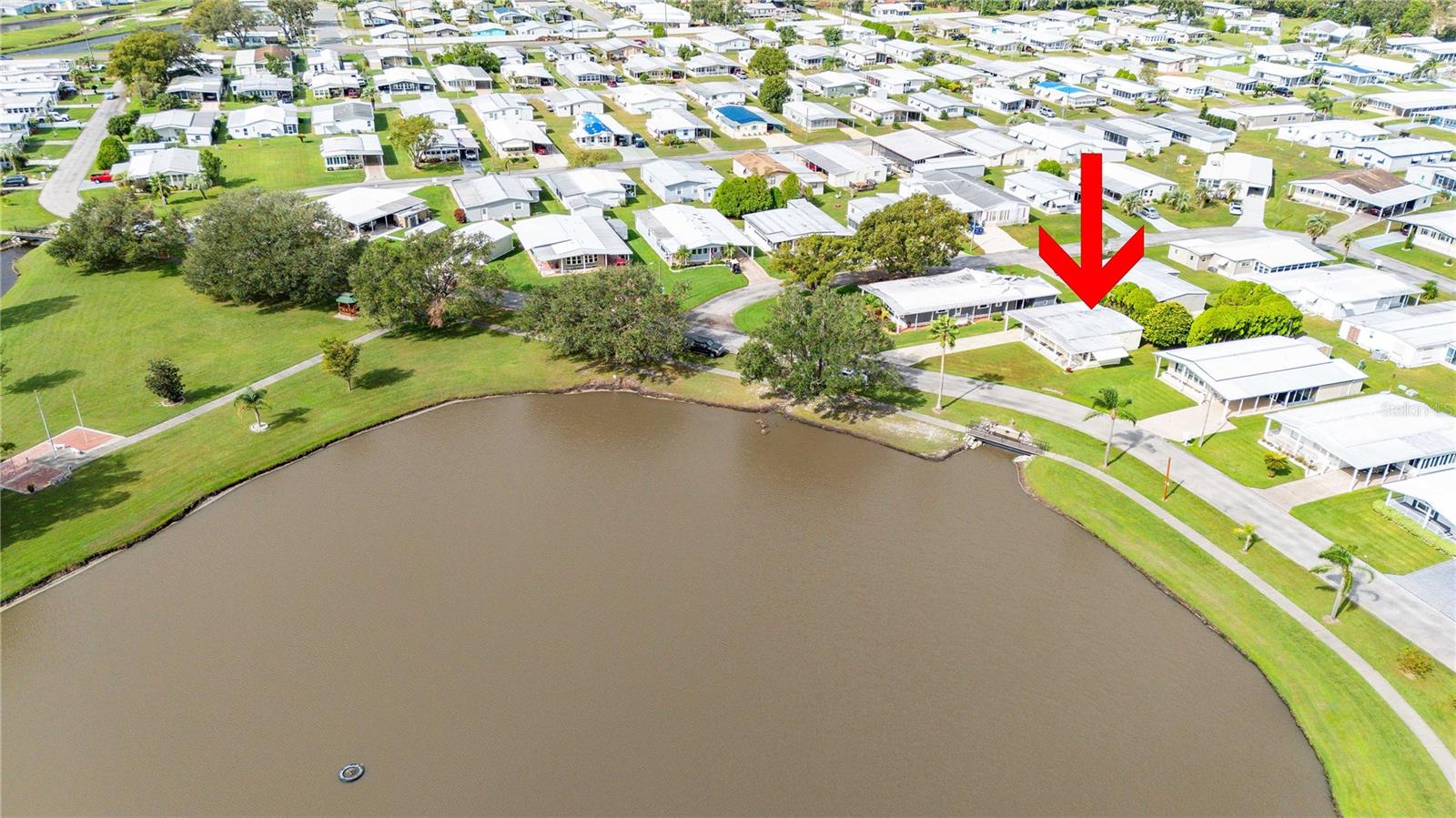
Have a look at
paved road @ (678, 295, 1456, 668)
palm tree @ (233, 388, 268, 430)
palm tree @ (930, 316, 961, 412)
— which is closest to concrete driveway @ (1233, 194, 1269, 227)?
paved road @ (678, 295, 1456, 668)

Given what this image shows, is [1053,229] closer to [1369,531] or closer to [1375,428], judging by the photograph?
[1375,428]

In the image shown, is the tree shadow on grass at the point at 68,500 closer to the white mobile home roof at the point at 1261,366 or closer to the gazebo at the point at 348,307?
the gazebo at the point at 348,307

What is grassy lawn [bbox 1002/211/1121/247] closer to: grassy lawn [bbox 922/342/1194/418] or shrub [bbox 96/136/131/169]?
grassy lawn [bbox 922/342/1194/418]

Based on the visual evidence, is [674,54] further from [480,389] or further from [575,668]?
[575,668]

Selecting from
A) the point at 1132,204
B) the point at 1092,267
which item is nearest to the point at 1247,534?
the point at 1092,267

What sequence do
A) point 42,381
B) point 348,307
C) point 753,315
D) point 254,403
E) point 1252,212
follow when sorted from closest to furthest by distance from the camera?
point 254,403 → point 42,381 → point 753,315 → point 348,307 → point 1252,212

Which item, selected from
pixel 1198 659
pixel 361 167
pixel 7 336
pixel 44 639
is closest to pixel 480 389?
pixel 44 639
